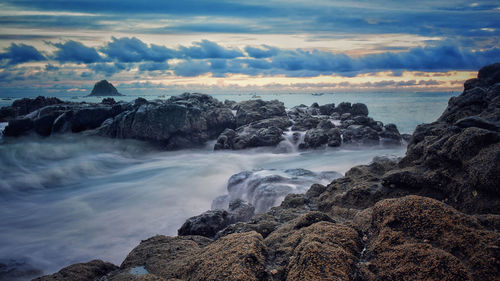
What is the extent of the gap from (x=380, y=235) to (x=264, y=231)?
2111 millimetres

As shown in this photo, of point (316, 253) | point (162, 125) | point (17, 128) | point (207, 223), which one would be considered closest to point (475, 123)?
point (316, 253)

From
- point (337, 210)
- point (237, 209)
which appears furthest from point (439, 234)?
point (237, 209)

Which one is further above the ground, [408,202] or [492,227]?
[408,202]

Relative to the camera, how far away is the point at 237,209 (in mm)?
8695

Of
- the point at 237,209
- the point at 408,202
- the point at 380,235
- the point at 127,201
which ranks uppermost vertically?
the point at 408,202

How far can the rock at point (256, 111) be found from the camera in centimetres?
2781

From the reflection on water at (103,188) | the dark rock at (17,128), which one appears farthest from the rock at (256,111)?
the dark rock at (17,128)

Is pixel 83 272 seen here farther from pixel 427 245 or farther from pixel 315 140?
pixel 315 140

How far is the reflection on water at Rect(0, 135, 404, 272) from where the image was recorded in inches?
404

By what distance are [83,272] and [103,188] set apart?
40.8 ft

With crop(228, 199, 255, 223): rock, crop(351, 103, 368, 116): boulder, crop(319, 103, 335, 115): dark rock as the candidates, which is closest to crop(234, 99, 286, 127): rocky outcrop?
crop(319, 103, 335, 115): dark rock

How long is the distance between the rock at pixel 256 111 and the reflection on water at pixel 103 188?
17.8 ft

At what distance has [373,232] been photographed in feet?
11.6

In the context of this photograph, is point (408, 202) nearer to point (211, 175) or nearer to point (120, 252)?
point (120, 252)
